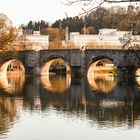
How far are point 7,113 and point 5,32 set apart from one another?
98.5 feet

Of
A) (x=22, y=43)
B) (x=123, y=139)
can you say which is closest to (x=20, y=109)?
(x=123, y=139)

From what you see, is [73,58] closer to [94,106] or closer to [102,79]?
[102,79]

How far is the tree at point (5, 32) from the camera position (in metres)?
51.9

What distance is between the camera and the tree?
170 ft

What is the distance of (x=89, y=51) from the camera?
202 ft

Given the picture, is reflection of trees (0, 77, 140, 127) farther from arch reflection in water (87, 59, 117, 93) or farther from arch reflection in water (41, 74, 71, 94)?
arch reflection in water (87, 59, 117, 93)

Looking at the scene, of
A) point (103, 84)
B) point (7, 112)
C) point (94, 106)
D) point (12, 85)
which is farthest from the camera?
point (103, 84)

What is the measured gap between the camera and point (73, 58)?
6231 cm

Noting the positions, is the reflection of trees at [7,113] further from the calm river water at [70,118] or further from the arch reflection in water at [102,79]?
the arch reflection in water at [102,79]

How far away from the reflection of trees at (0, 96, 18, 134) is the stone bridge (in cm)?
2737

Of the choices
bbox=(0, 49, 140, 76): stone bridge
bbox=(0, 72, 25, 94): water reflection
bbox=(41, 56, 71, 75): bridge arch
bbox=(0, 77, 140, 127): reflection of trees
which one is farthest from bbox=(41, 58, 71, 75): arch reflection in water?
bbox=(0, 77, 140, 127): reflection of trees

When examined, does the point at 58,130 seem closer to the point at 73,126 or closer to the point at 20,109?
the point at 73,126

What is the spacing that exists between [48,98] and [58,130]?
14446mm

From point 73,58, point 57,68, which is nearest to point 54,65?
point 57,68
